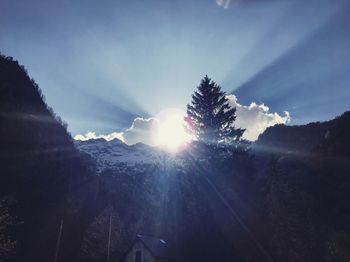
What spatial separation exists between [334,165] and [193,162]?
1885 cm

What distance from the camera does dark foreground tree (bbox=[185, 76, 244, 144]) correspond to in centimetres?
3409

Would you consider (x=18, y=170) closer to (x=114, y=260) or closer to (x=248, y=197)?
(x=114, y=260)

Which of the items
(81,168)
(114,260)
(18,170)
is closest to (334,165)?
(114,260)

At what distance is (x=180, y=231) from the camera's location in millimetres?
36812

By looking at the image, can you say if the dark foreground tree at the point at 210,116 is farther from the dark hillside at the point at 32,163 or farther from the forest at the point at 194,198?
the dark hillside at the point at 32,163

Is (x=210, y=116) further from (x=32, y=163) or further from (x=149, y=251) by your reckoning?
(x=32, y=163)

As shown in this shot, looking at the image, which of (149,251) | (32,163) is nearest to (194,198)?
(149,251)

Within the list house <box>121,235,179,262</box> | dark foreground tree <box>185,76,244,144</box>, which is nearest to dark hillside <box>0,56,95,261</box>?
house <box>121,235,179,262</box>

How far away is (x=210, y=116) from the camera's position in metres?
35.1

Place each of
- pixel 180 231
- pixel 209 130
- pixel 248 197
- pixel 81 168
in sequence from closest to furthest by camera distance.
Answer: pixel 248 197 → pixel 209 130 → pixel 180 231 → pixel 81 168

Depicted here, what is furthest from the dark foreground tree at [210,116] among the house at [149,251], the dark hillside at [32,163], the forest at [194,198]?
the dark hillside at [32,163]

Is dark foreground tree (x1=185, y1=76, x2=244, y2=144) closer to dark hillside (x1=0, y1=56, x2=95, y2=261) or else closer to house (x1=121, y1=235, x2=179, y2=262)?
house (x1=121, y1=235, x2=179, y2=262)

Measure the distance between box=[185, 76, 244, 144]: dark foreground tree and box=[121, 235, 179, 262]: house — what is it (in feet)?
39.5

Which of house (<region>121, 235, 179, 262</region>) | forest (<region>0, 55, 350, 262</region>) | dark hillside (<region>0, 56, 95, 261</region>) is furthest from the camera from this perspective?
dark hillside (<region>0, 56, 95, 261</region>)
